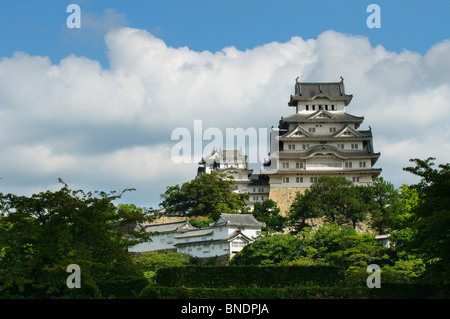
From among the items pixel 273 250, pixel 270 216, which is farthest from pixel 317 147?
pixel 273 250

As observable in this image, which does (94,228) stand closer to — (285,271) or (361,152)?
(285,271)

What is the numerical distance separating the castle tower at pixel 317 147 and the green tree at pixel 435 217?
41756 mm

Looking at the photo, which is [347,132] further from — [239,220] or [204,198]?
[239,220]

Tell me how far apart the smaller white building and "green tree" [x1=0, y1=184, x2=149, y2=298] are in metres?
25.5

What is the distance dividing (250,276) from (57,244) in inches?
371

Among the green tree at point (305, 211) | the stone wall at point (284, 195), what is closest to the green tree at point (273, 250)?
the green tree at point (305, 211)

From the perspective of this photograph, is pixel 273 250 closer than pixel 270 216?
Yes

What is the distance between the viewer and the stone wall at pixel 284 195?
68.2m

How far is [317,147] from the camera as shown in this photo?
2749 inches

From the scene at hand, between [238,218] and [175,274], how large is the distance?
87.2 feet

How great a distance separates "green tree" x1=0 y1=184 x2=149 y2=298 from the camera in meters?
24.4

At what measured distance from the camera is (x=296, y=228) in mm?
54250

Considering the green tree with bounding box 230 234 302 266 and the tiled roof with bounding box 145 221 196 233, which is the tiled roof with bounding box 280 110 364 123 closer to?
the tiled roof with bounding box 145 221 196 233
